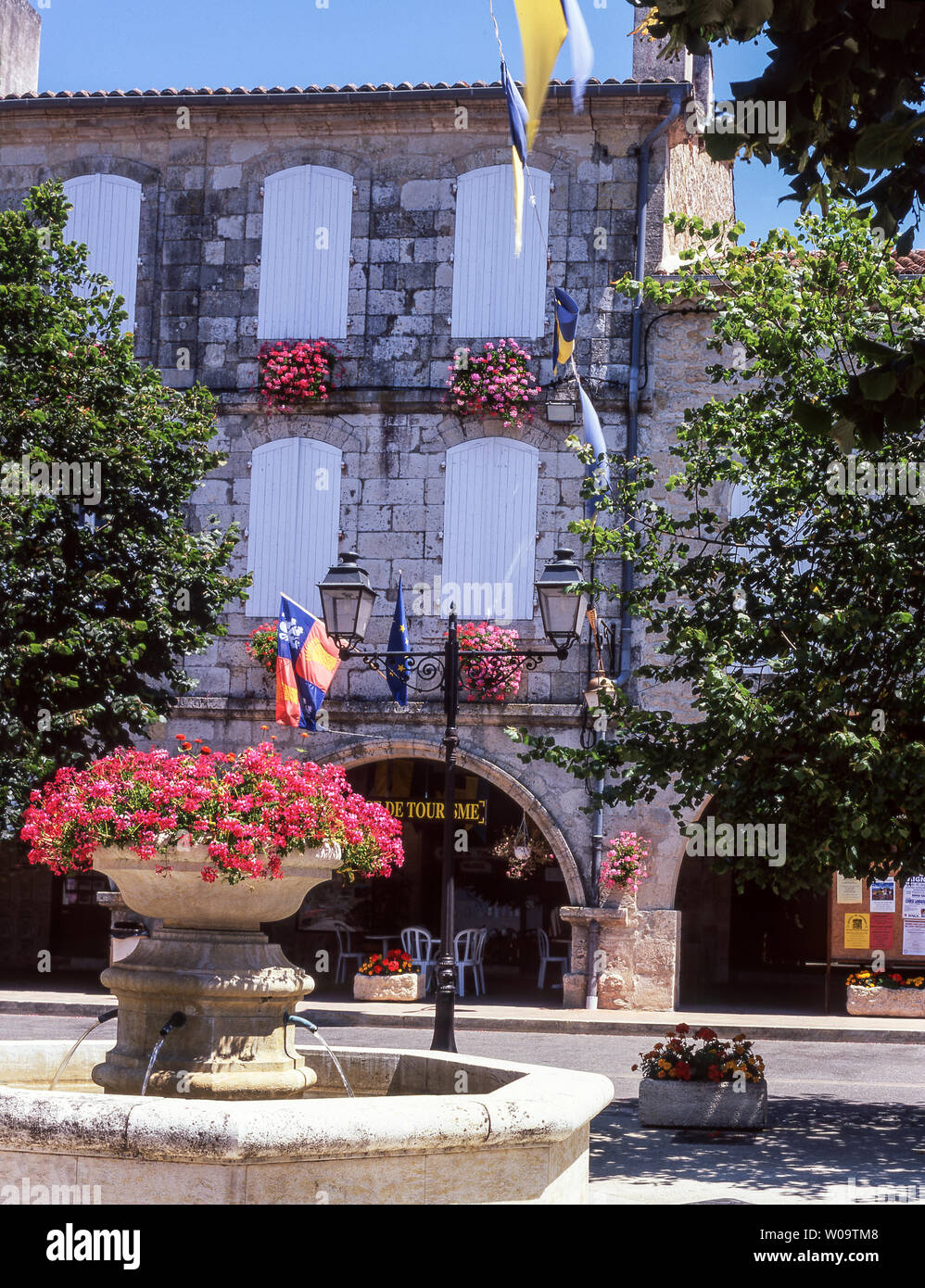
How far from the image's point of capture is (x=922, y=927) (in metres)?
19.2

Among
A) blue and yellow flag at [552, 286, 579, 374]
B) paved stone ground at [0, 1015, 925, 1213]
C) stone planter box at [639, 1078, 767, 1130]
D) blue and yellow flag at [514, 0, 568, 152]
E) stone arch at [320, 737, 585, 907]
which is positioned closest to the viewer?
blue and yellow flag at [514, 0, 568, 152]

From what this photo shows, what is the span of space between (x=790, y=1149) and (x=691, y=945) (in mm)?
13984

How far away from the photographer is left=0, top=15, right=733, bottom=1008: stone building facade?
1909cm

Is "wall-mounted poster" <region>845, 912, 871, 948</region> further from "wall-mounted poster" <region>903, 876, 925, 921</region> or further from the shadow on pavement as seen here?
the shadow on pavement

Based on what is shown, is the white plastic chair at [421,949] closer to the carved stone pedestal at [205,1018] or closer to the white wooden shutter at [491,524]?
the white wooden shutter at [491,524]

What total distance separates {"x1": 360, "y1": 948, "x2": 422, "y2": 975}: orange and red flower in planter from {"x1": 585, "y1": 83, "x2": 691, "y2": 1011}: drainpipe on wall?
2.27 meters

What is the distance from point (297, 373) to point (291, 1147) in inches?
619

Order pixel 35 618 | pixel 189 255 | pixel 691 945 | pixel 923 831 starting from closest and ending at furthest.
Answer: pixel 923 831
pixel 35 618
pixel 189 255
pixel 691 945

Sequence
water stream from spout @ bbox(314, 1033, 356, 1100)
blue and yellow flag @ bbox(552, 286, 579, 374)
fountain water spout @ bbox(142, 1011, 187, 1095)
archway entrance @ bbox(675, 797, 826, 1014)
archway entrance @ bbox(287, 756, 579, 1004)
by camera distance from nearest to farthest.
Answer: fountain water spout @ bbox(142, 1011, 187, 1095), water stream from spout @ bbox(314, 1033, 356, 1100), blue and yellow flag @ bbox(552, 286, 579, 374), archway entrance @ bbox(287, 756, 579, 1004), archway entrance @ bbox(675, 797, 826, 1014)

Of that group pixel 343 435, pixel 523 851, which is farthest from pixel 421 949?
pixel 343 435

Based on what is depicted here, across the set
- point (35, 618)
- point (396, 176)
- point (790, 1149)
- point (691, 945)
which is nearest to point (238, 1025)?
point (790, 1149)

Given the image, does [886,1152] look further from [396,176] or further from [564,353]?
[396,176]

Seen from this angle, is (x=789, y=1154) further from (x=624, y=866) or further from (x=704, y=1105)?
(x=624, y=866)

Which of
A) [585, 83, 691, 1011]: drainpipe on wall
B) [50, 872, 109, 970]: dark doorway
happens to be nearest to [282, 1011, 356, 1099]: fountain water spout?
[585, 83, 691, 1011]: drainpipe on wall
